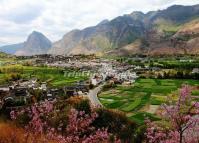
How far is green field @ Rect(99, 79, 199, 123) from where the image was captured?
247 feet

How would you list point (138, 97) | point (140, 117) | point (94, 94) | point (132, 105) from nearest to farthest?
1. point (140, 117)
2. point (132, 105)
3. point (138, 97)
4. point (94, 94)

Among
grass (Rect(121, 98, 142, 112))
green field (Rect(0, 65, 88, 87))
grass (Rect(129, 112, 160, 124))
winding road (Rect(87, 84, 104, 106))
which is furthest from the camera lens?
green field (Rect(0, 65, 88, 87))

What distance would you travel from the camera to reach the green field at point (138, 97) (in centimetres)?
7516

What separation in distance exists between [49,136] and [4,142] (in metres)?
2.84

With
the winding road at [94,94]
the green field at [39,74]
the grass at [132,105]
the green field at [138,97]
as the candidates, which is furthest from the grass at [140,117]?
the green field at [39,74]

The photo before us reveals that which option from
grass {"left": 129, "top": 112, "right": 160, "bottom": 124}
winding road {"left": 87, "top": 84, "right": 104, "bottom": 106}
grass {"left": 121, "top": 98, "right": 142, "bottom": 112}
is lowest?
winding road {"left": 87, "top": 84, "right": 104, "bottom": 106}

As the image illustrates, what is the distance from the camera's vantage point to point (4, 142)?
16219mm

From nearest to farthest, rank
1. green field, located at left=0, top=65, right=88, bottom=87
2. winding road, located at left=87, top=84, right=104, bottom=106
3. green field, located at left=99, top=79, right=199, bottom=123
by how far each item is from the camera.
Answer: green field, located at left=99, top=79, right=199, bottom=123 < winding road, located at left=87, top=84, right=104, bottom=106 < green field, located at left=0, top=65, right=88, bottom=87

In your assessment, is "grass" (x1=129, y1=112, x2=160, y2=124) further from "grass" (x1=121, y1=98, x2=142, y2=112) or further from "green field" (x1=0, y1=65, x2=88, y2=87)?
"green field" (x1=0, y1=65, x2=88, y2=87)

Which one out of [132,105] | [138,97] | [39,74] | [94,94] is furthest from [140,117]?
[39,74]

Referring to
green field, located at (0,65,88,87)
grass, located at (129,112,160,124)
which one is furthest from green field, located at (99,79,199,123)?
green field, located at (0,65,88,87)

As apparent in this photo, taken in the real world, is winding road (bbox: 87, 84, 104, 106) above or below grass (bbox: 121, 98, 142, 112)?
below

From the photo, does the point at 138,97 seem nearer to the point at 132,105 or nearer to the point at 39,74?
the point at 132,105

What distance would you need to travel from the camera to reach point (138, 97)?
92250 millimetres
